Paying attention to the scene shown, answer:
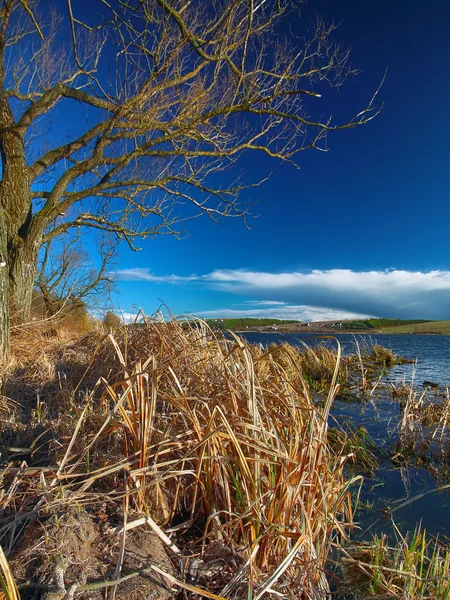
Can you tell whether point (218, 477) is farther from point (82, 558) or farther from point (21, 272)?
point (21, 272)

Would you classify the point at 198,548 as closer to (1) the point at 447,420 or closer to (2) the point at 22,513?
(2) the point at 22,513

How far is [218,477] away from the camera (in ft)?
4.75

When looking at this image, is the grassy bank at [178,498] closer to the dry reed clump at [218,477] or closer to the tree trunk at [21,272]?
the dry reed clump at [218,477]

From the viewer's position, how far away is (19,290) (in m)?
5.98

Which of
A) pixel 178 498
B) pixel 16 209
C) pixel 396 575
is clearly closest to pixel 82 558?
pixel 178 498

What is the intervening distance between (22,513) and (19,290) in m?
5.57

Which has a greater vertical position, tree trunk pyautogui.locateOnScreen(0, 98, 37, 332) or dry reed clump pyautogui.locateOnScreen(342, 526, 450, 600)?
tree trunk pyautogui.locateOnScreen(0, 98, 37, 332)

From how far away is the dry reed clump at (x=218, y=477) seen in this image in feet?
4.20

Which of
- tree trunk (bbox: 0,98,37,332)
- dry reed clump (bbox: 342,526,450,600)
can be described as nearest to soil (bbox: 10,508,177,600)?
dry reed clump (bbox: 342,526,450,600)

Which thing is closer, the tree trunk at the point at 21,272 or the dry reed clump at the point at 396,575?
the dry reed clump at the point at 396,575

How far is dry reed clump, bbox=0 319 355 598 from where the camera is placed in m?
1.28

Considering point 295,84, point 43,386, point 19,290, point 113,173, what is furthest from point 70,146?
point 43,386

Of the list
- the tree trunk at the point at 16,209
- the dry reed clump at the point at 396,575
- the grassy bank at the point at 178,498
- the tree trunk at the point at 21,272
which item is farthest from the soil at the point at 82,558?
the tree trunk at the point at 16,209

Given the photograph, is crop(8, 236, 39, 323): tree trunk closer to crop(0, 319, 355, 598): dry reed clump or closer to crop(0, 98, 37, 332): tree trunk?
crop(0, 98, 37, 332): tree trunk
